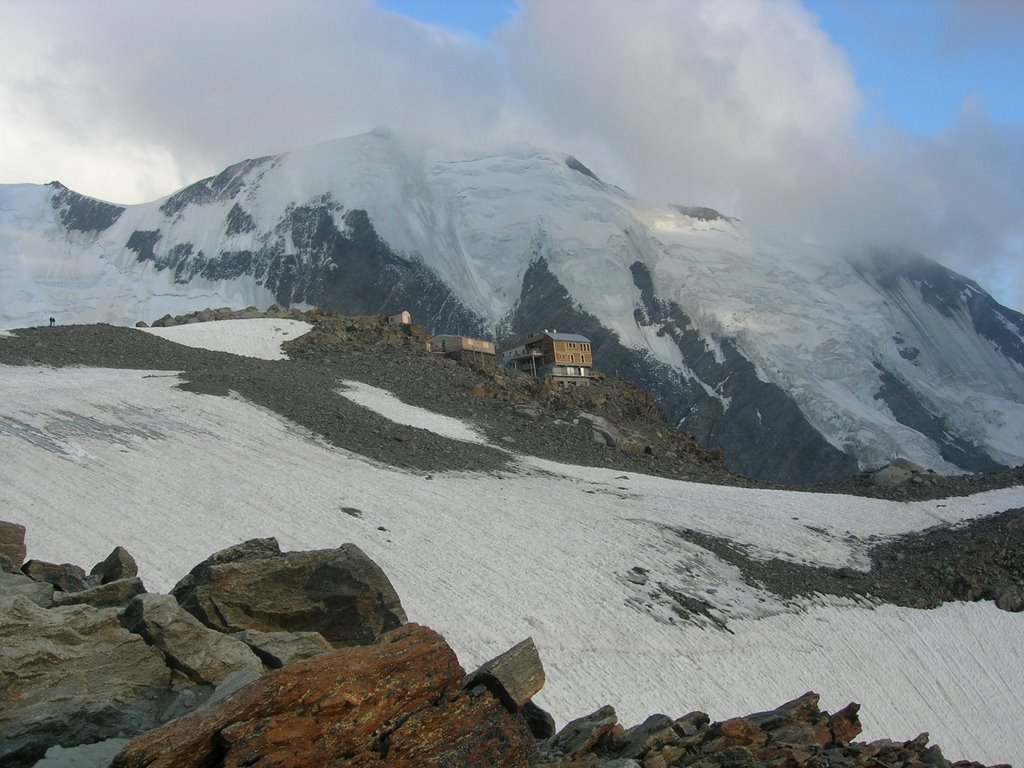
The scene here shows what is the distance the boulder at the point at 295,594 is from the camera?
1028 centimetres

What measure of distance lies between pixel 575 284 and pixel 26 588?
10891 cm

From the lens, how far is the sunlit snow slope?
18.5 meters

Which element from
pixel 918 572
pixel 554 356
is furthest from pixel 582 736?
pixel 554 356

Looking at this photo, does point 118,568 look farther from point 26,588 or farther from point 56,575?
point 26,588

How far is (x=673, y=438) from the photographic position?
5484cm

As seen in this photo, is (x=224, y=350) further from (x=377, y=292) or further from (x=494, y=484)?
(x=377, y=292)

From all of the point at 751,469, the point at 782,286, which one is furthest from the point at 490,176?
the point at 751,469

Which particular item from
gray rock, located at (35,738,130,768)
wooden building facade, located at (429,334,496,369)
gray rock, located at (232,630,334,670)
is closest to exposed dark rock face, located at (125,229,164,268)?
wooden building facade, located at (429,334,496,369)

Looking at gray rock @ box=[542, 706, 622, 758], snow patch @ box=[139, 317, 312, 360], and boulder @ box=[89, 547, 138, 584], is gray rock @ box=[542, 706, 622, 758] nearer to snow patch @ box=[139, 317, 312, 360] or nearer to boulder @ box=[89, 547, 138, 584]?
boulder @ box=[89, 547, 138, 584]

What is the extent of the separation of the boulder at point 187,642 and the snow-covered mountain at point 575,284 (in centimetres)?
8927

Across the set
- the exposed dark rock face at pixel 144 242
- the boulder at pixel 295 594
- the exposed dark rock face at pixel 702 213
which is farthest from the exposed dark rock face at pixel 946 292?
the boulder at pixel 295 594

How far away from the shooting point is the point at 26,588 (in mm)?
9938

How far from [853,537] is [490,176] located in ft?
353

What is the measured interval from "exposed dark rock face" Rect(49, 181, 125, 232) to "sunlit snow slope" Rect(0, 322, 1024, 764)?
109m
